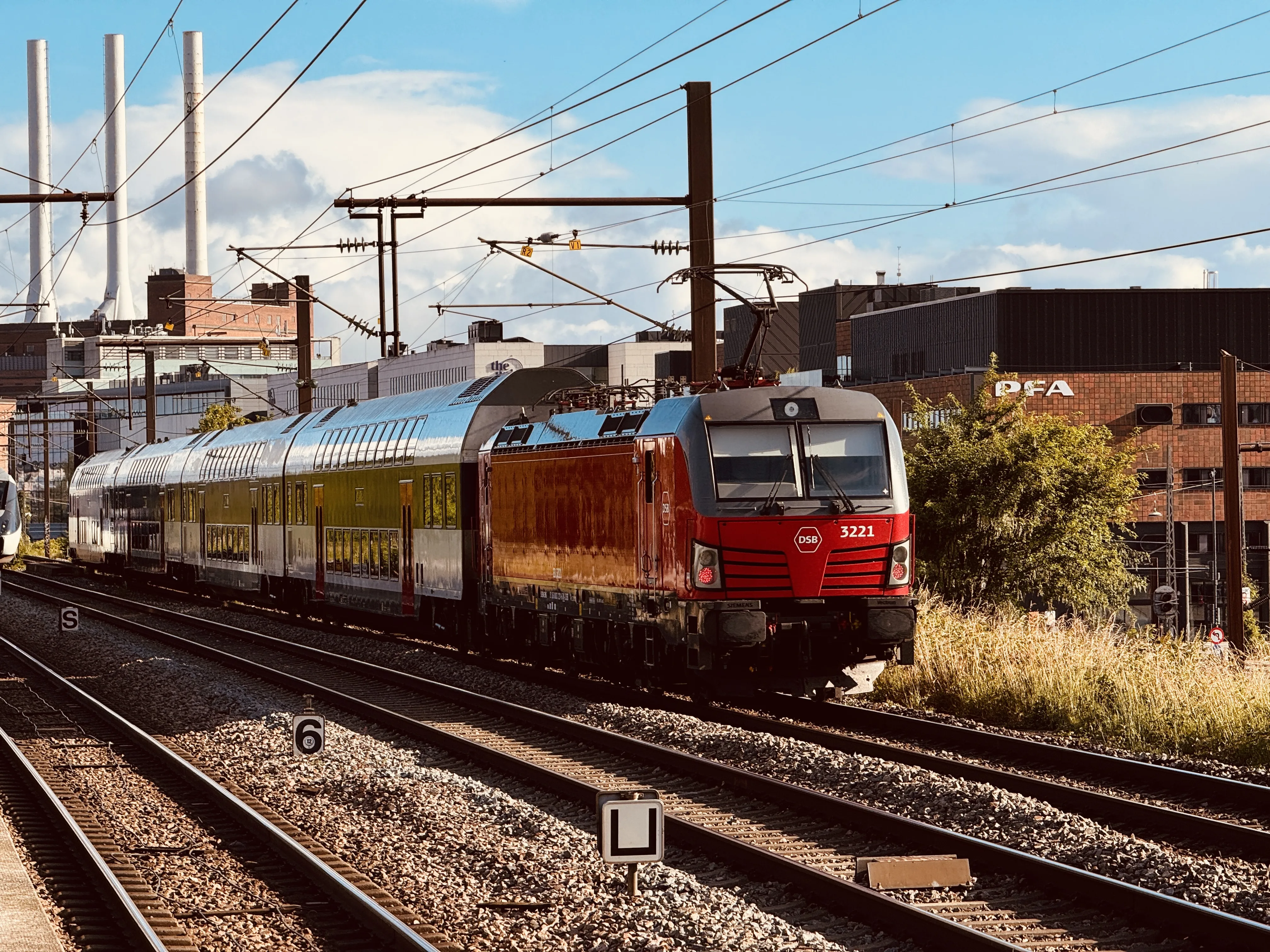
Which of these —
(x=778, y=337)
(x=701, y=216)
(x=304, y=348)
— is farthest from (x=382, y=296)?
(x=778, y=337)

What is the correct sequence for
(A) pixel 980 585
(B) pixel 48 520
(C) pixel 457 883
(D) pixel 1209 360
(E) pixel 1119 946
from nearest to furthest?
(E) pixel 1119 946 < (C) pixel 457 883 < (A) pixel 980 585 < (B) pixel 48 520 < (D) pixel 1209 360

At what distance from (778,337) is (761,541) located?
10582 cm

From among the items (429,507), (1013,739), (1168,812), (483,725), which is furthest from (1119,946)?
(429,507)

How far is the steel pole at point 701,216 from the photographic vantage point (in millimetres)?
22000

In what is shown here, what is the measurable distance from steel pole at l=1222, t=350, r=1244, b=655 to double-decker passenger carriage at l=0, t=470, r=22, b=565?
82.9ft

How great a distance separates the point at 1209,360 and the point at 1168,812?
90.0 m

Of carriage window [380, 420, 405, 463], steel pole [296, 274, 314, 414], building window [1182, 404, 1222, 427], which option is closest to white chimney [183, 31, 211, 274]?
building window [1182, 404, 1222, 427]

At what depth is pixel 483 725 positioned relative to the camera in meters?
18.2

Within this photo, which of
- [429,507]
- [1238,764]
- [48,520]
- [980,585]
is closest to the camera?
[1238,764]

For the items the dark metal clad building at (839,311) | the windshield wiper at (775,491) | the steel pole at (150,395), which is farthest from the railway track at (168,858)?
the dark metal clad building at (839,311)

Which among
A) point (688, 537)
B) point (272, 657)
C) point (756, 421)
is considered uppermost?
point (756, 421)

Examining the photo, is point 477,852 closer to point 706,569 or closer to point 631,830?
point 631,830

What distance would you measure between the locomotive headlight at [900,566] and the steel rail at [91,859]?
8.28m

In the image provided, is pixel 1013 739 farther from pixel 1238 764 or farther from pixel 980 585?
pixel 980 585
